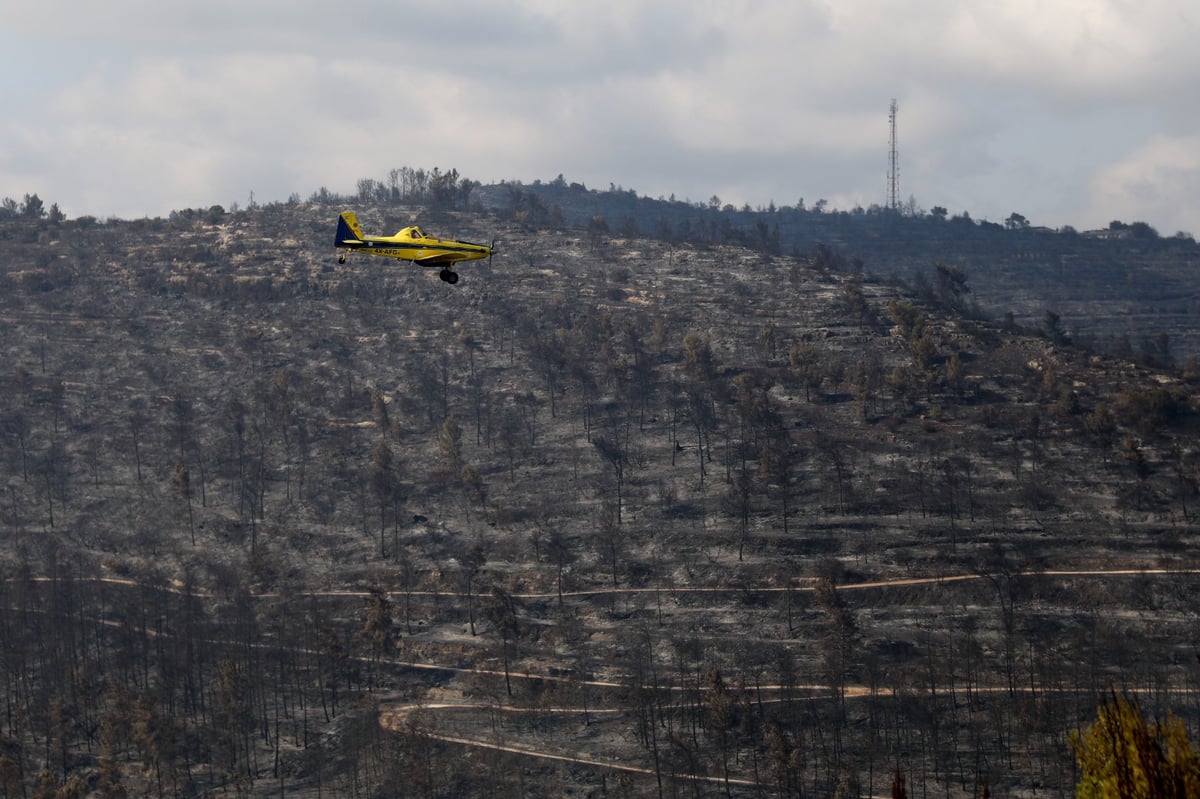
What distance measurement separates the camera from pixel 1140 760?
165ft

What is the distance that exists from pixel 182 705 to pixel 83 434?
220 feet

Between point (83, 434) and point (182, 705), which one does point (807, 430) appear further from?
point (83, 434)

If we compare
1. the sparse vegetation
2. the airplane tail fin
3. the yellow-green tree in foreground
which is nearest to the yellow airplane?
the airplane tail fin

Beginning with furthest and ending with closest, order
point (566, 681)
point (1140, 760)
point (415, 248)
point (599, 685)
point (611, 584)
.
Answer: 1. point (611, 584)
2. point (566, 681)
3. point (599, 685)
4. point (415, 248)
5. point (1140, 760)

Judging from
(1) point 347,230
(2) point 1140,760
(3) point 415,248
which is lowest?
(2) point 1140,760

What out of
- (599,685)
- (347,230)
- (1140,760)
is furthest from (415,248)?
(1140,760)

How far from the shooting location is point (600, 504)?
170 m

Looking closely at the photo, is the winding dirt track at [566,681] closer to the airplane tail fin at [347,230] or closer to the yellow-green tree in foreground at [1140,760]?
the airplane tail fin at [347,230]

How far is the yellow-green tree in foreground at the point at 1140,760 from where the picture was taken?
49219 mm

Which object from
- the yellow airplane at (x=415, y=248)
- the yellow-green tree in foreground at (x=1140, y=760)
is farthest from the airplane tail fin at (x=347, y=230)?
the yellow-green tree in foreground at (x=1140, y=760)

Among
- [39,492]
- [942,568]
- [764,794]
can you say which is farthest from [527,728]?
[39,492]

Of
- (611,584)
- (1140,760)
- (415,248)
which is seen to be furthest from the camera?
(611,584)

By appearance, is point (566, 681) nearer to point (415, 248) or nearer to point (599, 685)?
point (599, 685)

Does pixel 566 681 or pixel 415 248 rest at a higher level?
pixel 415 248
